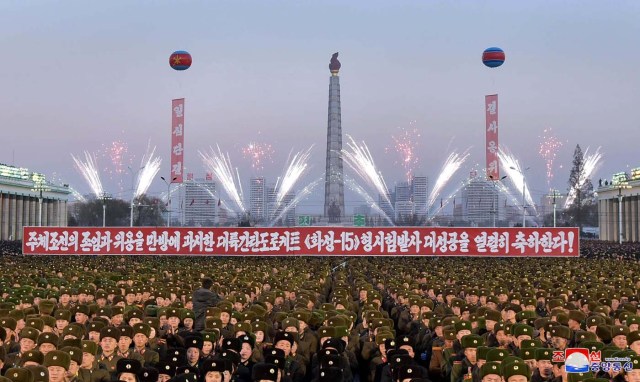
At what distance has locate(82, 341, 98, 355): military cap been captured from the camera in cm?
1422

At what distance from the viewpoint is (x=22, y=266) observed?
138ft

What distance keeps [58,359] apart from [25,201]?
117029 millimetres

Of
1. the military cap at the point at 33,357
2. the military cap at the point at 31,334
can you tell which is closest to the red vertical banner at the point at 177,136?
the military cap at the point at 31,334

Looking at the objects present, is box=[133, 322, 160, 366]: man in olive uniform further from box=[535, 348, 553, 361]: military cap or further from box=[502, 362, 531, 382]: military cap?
box=[535, 348, 553, 361]: military cap

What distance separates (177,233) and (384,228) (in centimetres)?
1003

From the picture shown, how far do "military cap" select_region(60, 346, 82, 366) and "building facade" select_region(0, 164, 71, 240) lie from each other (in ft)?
324

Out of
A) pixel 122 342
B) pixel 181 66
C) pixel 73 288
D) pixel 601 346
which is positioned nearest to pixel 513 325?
pixel 601 346

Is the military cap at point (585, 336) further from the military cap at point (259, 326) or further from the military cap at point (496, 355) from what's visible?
the military cap at point (259, 326)

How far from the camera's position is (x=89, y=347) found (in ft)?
46.9

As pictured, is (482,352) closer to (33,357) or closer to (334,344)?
(334,344)

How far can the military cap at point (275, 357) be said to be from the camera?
549 inches

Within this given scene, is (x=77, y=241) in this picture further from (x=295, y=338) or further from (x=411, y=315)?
(x=295, y=338)

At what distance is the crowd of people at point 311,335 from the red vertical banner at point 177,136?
1103 inches

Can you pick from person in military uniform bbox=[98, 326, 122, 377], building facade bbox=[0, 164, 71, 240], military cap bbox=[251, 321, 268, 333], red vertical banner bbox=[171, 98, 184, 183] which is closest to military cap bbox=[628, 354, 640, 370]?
military cap bbox=[251, 321, 268, 333]
